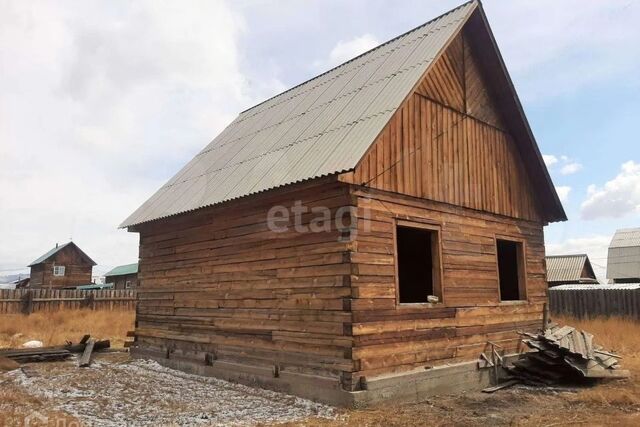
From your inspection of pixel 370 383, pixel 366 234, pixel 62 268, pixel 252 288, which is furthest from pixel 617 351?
pixel 62 268

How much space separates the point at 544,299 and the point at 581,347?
2.44 m

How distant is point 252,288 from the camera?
10.4m

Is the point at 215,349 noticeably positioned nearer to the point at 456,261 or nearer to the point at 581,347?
the point at 456,261

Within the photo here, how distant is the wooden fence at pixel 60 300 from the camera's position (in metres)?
24.0

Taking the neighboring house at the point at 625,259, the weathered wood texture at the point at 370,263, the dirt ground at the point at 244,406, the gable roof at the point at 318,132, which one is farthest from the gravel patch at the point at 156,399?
the neighboring house at the point at 625,259

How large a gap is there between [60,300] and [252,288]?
19.1 metres

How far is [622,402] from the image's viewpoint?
9.20 meters

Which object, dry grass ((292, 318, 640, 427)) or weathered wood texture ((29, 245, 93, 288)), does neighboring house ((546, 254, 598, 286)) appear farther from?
weathered wood texture ((29, 245, 93, 288))

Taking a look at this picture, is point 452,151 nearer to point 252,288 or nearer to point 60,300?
point 252,288

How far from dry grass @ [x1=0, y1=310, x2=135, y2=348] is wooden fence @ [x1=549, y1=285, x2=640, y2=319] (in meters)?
18.0

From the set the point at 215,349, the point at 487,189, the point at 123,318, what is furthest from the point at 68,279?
the point at 487,189

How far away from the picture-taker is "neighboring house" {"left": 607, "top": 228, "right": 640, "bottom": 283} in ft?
139

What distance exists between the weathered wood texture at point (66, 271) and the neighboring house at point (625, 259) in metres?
47.2

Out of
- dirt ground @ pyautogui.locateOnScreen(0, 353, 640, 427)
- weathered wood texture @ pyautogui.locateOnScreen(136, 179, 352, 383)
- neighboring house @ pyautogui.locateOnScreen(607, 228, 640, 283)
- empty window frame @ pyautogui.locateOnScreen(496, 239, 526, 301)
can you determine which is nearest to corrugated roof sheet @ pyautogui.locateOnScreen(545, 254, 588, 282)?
neighboring house @ pyautogui.locateOnScreen(607, 228, 640, 283)
